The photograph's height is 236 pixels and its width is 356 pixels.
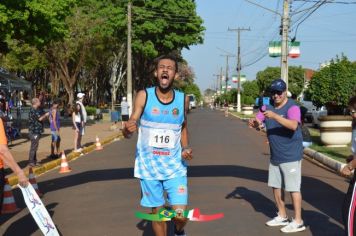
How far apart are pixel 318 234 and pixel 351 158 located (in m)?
1.40

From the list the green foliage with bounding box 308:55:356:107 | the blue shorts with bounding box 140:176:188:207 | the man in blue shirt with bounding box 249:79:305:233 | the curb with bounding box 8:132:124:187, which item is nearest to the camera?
the blue shorts with bounding box 140:176:188:207

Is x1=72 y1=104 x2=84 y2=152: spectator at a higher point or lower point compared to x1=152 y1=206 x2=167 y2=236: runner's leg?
higher

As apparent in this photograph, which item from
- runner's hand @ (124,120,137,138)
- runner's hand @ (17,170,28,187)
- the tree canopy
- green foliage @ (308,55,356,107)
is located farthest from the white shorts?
the tree canopy

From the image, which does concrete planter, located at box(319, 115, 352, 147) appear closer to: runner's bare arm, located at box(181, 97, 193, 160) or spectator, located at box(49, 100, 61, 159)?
spectator, located at box(49, 100, 61, 159)

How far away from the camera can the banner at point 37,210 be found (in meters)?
5.44

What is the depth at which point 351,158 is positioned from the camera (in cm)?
541

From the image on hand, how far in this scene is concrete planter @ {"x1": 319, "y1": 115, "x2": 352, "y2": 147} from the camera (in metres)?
15.8

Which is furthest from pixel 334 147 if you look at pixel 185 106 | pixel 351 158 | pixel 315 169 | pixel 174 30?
pixel 174 30

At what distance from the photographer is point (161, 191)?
488cm

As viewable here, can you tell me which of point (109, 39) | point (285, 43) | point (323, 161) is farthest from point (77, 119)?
point (109, 39)

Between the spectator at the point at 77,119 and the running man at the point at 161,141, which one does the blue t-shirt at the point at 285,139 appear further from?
the spectator at the point at 77,119

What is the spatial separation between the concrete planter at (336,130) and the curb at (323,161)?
78 centimetres

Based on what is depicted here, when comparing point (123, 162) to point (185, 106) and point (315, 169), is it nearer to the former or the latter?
point (315, 169)

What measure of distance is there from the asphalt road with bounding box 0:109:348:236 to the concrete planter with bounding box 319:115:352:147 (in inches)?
105
